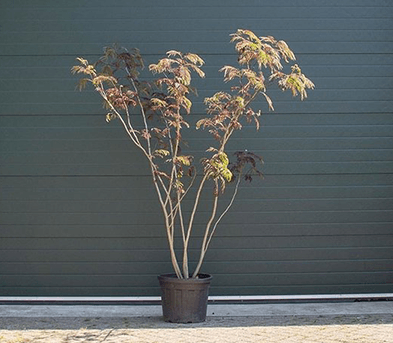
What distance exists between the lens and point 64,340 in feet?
21.4

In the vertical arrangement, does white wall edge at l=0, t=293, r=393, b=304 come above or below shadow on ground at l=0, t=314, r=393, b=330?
above

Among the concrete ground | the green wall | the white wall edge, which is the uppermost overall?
the green wall

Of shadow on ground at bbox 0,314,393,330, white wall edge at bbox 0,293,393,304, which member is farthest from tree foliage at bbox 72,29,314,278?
white wall edge at bbox 0,293,393,304

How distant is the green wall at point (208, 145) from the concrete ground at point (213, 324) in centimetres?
35

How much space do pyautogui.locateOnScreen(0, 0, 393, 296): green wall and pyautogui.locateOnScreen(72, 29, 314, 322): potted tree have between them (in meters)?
0.23

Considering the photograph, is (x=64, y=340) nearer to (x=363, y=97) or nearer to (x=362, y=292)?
(x=362, y=292)

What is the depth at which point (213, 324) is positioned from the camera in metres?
7.14

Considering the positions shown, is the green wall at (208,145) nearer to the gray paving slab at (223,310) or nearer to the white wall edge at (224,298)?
the white wall edge at (224,298)

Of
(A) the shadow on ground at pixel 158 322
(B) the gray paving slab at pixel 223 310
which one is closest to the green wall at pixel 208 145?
(B) the gray paving slab at pixel 223 310

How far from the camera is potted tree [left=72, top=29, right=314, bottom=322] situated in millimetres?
7039

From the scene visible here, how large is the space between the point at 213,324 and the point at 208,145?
1846 mm

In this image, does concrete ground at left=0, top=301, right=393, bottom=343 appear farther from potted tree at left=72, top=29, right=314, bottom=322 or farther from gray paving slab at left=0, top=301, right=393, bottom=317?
potted tree at left=72, top=29, right=314, bottom=322

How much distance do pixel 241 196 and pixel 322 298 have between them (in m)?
1.26

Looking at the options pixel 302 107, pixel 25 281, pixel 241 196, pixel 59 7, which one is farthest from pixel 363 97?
pixel 25 281
